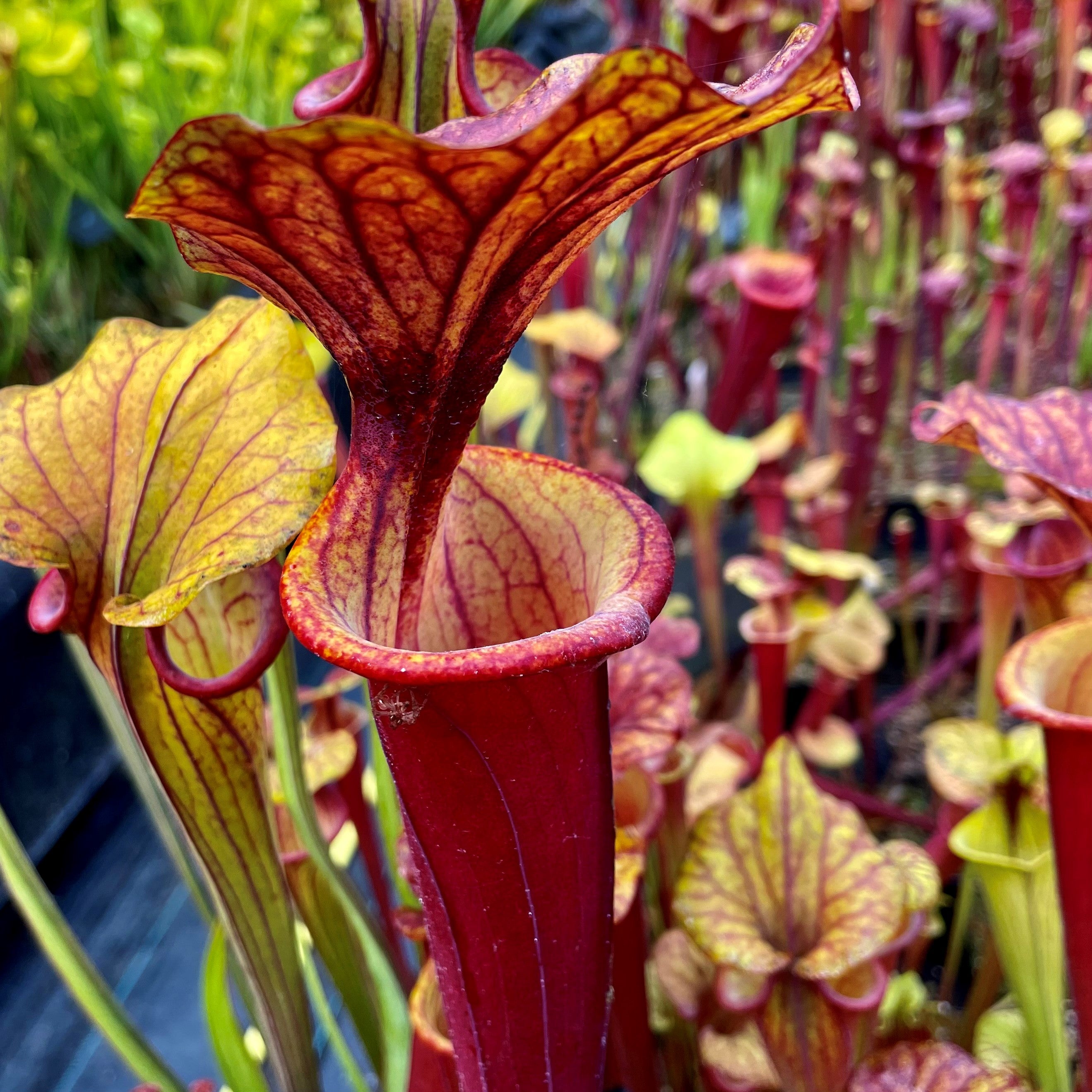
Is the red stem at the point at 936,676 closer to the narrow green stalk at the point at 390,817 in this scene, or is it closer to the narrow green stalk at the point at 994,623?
the narrow green stalk at the point at 994,623

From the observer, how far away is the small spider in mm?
304

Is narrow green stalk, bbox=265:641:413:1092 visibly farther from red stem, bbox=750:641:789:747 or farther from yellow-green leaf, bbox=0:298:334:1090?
red stem, bbox=750:641:789:747

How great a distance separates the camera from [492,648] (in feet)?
0.95

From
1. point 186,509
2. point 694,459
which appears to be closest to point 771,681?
point 694,459

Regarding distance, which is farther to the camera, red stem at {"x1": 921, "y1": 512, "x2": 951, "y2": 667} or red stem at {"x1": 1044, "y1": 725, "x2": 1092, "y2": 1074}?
red stem at {"x1": 921, "y1": 512, "x2": 951, "y2": 667}

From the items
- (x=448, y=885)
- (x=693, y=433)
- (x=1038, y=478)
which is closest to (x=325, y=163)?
(x=448, y=885)

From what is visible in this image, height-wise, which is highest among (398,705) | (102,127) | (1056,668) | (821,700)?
(102,127)

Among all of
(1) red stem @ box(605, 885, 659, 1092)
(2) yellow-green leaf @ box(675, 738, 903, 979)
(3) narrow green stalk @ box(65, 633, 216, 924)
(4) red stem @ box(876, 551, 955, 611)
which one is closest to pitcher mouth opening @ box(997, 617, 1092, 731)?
(2) yellow-green leaf @ box(675, 738, 903, 979)

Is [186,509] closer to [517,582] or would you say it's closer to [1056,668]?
[517,582]

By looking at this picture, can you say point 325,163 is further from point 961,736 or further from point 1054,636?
point 961,736

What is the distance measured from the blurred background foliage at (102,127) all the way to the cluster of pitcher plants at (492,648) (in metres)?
0.81

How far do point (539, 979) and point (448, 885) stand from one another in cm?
6

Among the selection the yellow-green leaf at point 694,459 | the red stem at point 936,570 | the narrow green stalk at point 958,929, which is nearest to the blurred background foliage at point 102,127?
the yellow-green leaf at point 694,459

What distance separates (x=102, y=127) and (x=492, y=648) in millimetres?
1834
